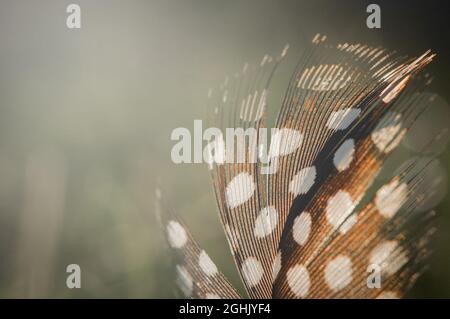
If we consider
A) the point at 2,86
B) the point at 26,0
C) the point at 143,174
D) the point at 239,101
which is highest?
the point at 26,0

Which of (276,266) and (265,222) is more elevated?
(265,222)

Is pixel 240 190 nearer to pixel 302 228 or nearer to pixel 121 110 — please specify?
pixel 302 228

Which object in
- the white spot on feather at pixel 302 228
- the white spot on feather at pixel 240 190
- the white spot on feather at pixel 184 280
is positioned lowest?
the white spot on feather at pixel 184 280

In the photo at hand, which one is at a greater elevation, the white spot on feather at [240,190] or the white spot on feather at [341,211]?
the white spot on feather at [240,190]

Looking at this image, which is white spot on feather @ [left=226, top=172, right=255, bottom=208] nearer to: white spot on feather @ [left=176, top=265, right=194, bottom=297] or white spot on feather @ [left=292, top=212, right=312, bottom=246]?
white spot on feather @ [left=292, top=212, right=312, bottom=246]

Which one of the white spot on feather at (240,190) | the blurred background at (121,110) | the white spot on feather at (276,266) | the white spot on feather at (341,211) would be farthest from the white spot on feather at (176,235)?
the white spot on feather at (341,211)

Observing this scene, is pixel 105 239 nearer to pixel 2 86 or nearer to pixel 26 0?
pixel 2 86

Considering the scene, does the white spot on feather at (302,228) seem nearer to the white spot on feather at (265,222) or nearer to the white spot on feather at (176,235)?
the white spot on feather at (265,222)

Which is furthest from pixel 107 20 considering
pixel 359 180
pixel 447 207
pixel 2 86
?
pixel 447 207

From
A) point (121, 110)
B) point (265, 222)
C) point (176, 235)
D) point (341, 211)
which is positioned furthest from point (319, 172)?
point (121, 110)
